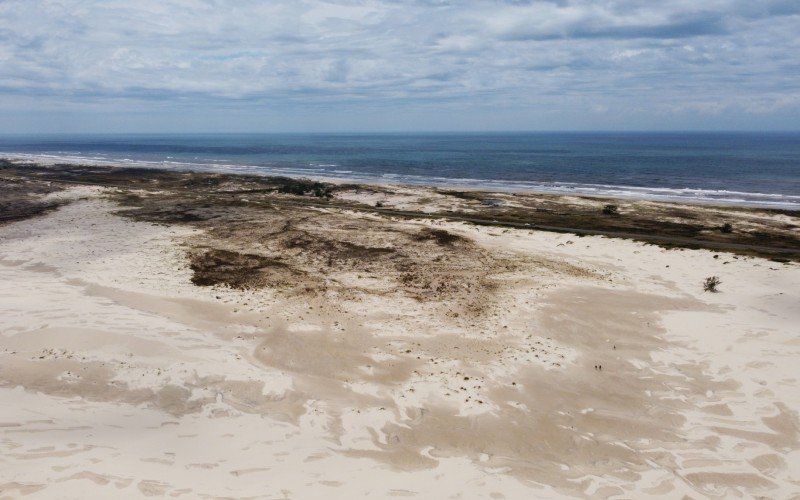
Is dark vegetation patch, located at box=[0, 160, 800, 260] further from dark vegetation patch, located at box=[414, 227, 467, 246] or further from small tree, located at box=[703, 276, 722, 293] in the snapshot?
small tree, located at box=[703, 276, 722, 293]

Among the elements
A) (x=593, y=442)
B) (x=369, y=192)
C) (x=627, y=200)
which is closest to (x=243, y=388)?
(x=593, y=442)

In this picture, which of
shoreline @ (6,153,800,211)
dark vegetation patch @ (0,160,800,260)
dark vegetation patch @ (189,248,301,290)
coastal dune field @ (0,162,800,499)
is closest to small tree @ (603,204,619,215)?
dark vegetation patch @ (0,160,800,260)

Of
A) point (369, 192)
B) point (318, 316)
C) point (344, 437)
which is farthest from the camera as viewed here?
point (369, 192)

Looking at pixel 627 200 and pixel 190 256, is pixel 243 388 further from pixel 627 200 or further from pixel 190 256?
pixel 627 200

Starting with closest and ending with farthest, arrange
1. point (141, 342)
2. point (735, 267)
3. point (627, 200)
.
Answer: point (141, 342) < point (735, 267) < point (627, 200)

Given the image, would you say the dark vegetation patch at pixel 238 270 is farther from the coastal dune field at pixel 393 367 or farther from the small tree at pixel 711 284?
the small tree at pixel 711 284

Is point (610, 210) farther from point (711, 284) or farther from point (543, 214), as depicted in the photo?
point (711, 284)
